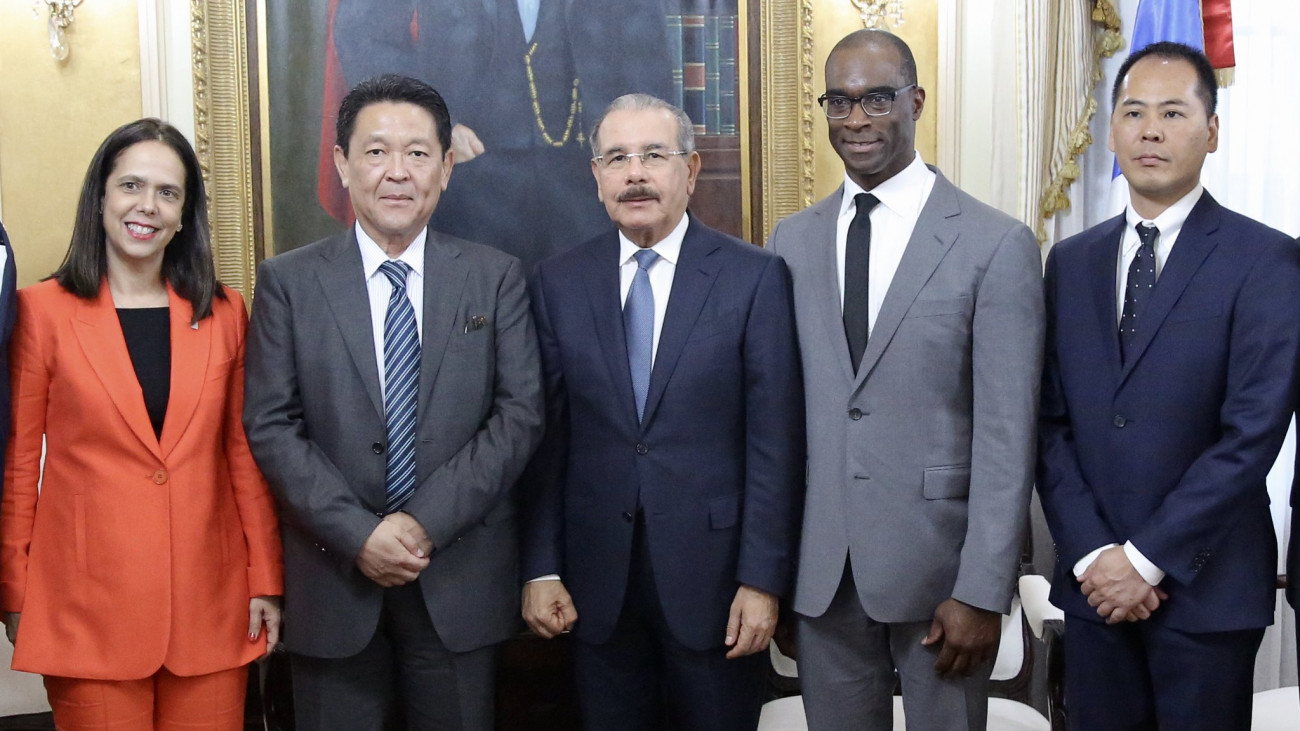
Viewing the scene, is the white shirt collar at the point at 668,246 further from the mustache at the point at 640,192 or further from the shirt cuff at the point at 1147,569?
the shirt cuff at the point at 1147,569

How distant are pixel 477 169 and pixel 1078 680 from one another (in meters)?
2.48

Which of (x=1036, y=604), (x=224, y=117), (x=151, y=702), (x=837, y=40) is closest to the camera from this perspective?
(x=151, y=702)

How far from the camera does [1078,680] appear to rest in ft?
7.11

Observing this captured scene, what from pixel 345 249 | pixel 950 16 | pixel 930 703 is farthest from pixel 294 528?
pixel 950 16

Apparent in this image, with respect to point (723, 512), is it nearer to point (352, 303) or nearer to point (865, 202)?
point (865, 202)

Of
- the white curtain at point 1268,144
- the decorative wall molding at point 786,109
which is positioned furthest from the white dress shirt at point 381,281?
the white curtain at point 1268,144

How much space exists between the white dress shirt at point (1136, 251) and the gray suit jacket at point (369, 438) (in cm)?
116

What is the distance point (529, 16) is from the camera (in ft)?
12.2

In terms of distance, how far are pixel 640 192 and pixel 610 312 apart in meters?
0.26

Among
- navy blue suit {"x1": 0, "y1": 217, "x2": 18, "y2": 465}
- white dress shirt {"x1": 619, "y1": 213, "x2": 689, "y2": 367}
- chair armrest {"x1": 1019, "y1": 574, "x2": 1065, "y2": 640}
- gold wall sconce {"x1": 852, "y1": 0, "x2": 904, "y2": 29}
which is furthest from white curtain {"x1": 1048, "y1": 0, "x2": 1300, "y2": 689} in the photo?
navy blue suit {"x1": 0, "y1": 217, "x2": 18, "y2": 465}

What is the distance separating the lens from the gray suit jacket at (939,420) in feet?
6.83

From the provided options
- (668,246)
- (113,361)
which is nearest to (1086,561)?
(668,246)

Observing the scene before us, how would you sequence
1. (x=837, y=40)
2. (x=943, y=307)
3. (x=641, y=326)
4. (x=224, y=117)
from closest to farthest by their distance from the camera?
1. (x=943, y=307)
2. (x=641, y=326)
3. (x=224, y=117)
4. (x=837, y=40)

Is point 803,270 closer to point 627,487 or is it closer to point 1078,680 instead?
point 627,487
